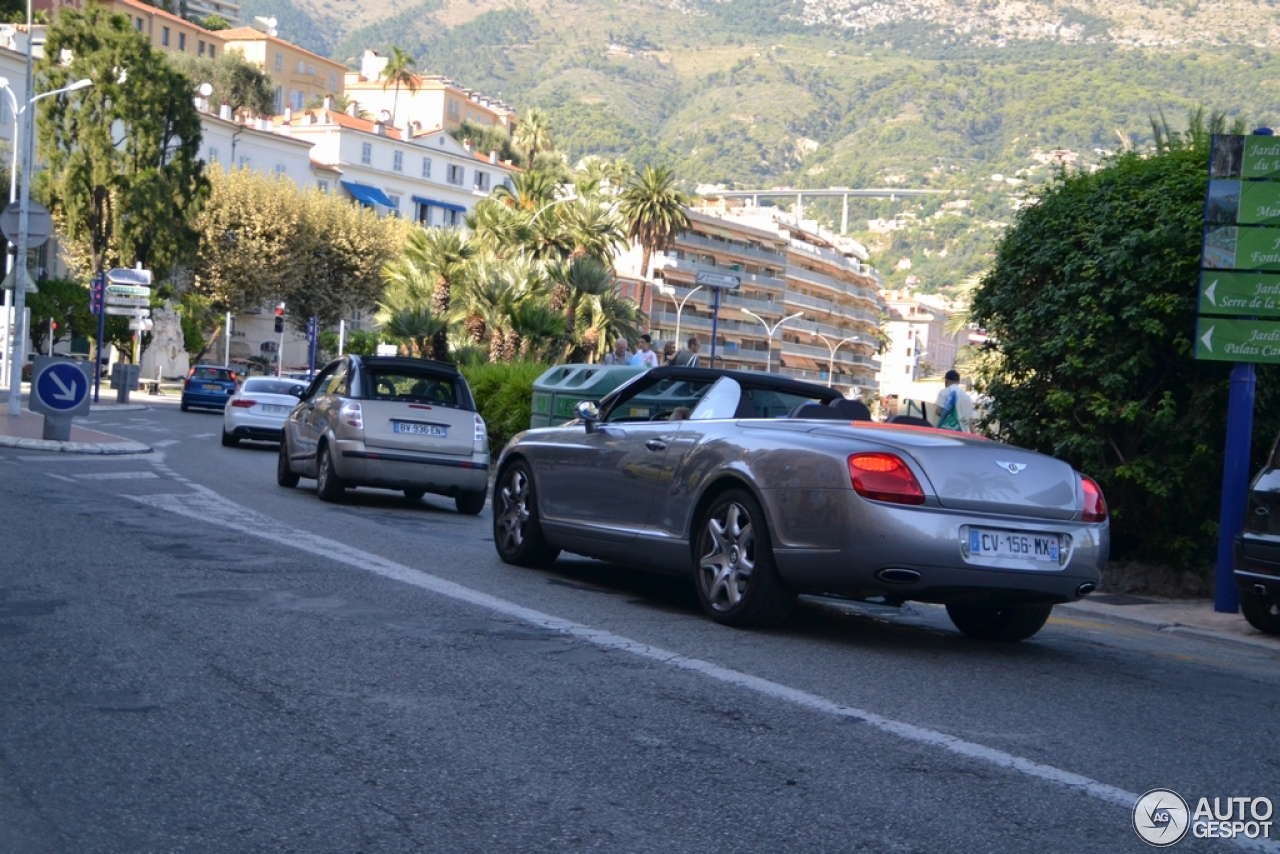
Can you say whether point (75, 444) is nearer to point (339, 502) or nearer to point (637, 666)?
point (339, 502)

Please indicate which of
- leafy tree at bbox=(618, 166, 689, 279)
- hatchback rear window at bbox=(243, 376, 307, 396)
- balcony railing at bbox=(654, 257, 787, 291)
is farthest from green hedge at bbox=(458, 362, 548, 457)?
balcony railing at bbox=(654, 257, 787, 291)

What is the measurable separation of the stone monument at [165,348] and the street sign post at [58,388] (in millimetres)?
45212

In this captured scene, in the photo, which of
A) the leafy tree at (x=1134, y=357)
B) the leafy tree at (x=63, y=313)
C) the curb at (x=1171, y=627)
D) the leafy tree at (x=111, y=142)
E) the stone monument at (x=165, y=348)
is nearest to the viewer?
the curb at (x=1171, y=627)

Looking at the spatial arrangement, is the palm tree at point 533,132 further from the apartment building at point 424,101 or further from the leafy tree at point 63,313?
the leafy tree at point 63,313

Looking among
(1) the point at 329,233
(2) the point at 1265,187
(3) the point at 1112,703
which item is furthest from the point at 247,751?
(1) the point at 329,233

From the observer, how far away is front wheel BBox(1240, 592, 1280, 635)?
9.88m

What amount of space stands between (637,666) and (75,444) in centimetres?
1506

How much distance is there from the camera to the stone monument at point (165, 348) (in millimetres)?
65000

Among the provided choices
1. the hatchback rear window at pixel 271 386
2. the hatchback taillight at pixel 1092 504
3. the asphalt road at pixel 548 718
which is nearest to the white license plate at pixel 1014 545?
the hatchback taillight at pixel 1092 504

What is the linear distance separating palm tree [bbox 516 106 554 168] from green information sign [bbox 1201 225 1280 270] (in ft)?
377

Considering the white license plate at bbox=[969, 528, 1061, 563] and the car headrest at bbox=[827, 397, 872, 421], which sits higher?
the car headrest at bbox=[827, 397, 872, 421]

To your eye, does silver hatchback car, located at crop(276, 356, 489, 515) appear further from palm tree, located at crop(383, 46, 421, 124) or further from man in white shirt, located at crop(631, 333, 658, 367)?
palm tree, located at crop(383, 46, 421, 124)

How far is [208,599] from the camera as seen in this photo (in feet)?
25.3

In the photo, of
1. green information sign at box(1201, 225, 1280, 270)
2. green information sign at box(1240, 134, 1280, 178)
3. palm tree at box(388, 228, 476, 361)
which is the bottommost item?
green information sign at box(1201, 225, 1280, 270)
